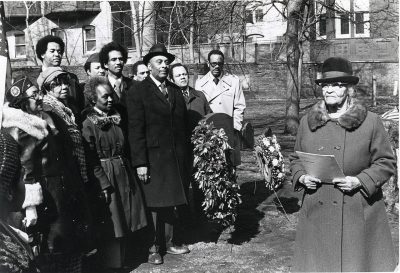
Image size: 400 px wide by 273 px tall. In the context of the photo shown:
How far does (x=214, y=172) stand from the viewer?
17.5ft

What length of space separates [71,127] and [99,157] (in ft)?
1.75

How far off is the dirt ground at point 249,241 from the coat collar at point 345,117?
1857 mm

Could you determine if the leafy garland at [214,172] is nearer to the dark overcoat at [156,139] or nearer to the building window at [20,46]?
the dark overcoat at [156,139]

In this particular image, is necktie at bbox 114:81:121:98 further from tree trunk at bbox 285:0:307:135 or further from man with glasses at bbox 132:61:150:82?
tree trunk at bbox 285:0:307:135

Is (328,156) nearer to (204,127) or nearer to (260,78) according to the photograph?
(204,127)

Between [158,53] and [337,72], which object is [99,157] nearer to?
[158,53]

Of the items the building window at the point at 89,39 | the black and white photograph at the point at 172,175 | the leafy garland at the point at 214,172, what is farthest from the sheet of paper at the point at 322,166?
the building window at the point at 89,39

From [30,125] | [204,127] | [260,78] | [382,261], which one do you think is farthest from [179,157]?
[260,78]

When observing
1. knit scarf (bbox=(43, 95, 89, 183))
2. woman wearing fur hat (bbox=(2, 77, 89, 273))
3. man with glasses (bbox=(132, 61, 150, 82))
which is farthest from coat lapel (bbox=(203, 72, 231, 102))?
woman wearing fur hat (bbox=(2, 77, 89, 273))

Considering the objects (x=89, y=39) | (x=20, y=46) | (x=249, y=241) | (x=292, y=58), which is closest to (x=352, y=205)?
(x=249, y=241)

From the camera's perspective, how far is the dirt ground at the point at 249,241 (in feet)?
17.3

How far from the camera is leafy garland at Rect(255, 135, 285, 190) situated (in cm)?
626

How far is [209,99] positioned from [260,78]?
18.1 metres

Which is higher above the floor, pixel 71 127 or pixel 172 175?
pixel 71 127
